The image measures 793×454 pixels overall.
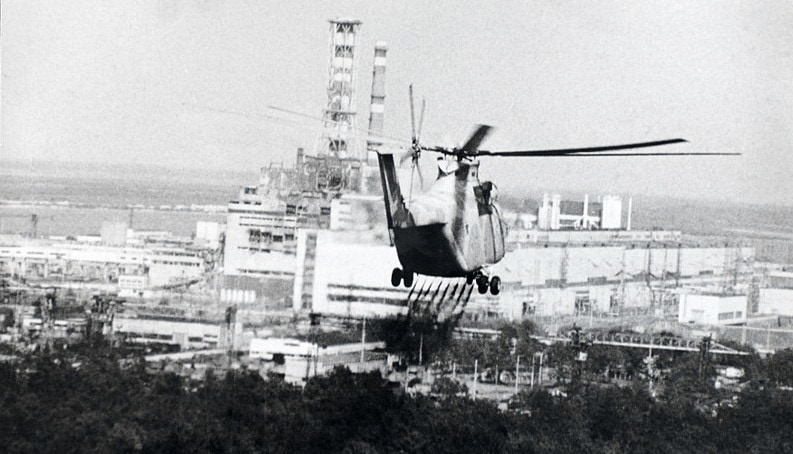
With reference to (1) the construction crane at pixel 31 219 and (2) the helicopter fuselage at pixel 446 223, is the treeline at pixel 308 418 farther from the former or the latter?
(1) the construction crane at pixel 31 219

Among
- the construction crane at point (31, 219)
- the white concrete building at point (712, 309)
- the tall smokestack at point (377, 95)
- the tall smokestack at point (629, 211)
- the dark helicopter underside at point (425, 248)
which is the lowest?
the white concrete building at point (712, 309)

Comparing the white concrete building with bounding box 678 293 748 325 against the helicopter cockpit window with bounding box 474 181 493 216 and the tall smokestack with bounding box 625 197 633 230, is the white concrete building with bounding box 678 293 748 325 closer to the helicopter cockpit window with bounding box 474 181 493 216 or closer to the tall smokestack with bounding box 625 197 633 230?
the tall smokestack with bounding box 625 197 633 230

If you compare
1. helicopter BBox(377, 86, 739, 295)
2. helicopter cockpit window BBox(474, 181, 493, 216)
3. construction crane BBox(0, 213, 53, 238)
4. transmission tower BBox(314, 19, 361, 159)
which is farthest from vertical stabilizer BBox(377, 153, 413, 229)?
construction crane BBox(0, 213, 53, 238)

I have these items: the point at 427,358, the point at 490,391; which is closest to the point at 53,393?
the point at 427,358

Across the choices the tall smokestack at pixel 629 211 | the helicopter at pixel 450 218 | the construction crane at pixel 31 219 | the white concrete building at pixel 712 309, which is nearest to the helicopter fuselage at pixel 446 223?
the helicopter at pixel 450 218

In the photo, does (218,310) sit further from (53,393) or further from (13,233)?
(13,233)

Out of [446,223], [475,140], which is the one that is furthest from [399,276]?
[475,140]

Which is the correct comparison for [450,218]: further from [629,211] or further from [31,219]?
[31,219]
